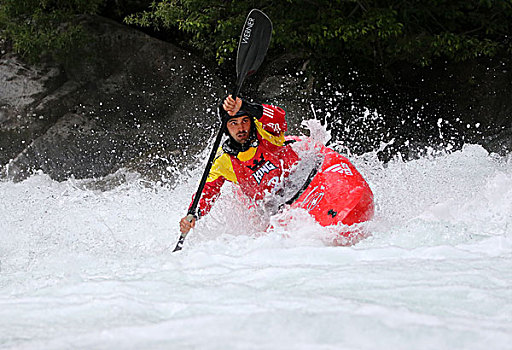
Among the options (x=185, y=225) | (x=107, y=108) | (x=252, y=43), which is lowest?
(x=107, y=108)

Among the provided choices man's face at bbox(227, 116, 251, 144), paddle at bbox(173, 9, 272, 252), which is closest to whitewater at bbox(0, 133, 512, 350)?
man's face at bbox(227, 116, 251, 144)

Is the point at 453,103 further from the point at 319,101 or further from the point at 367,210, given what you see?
the point at 367,210

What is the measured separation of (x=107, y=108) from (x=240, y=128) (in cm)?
432

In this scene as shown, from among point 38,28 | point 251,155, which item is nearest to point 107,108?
point 38,28

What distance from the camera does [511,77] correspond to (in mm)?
5996

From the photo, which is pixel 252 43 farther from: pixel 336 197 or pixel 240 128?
pixel 336 197

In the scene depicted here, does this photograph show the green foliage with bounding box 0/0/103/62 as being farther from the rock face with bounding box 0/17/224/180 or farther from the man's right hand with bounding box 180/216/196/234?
the man's right hand with bounding box 180/216/196/234

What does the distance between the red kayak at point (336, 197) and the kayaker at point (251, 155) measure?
0.17 m

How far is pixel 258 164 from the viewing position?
2961mm

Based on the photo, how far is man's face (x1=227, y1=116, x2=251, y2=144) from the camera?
2867mm

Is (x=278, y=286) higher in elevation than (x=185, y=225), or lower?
higher

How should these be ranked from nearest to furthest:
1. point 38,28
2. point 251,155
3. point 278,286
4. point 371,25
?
point 278,286, point 251,155, point 371,25, point 38,28

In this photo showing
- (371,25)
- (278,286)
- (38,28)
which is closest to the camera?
(278,286)

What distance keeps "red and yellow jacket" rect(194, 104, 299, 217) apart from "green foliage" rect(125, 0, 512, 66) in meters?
2.80
